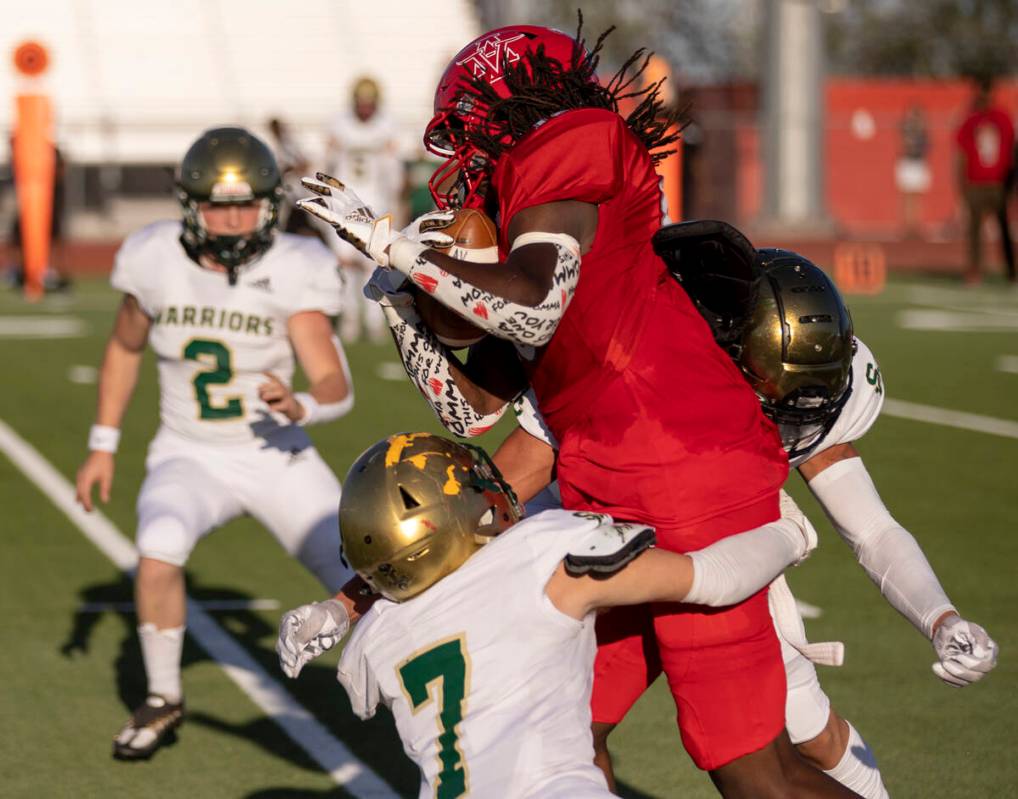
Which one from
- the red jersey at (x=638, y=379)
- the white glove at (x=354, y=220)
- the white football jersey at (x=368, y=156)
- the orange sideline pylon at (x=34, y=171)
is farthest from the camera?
the orange sideline pylon at (x=34, y=171)

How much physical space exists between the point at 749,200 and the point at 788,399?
28.5 m

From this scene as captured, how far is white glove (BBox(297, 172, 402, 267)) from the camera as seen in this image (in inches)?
128

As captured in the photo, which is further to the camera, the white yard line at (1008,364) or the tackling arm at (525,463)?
the white yard line at (1008,364)

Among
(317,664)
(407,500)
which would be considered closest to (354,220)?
(407,500)

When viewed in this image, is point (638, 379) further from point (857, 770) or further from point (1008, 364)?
point (1008, 364)

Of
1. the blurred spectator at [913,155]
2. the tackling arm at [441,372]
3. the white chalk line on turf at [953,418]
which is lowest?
the blurred spectator at [913,155]

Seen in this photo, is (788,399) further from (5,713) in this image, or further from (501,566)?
Answer: (5,713)

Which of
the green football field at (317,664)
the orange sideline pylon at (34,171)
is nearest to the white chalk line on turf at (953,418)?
the green football field at (317,664)

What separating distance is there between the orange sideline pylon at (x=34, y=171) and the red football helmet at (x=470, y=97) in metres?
16.9

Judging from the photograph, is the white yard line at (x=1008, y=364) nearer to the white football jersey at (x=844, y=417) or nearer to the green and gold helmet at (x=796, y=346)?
the white football jersey at (x=844, y=417)

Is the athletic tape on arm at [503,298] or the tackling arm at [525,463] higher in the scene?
the athletic tape on arm at [503,298]

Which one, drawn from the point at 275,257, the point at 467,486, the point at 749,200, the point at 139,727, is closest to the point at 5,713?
the point at 139,727

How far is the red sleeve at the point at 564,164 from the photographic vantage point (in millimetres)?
3223

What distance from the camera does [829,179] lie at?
32.0m
